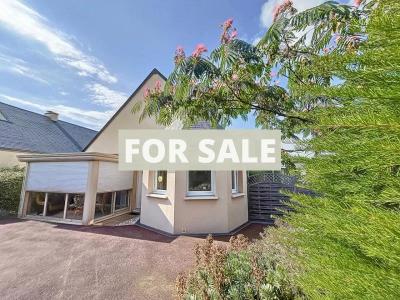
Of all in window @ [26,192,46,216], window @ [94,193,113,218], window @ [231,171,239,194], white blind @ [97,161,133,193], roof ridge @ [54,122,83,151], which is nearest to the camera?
window @ [231,171,239,194]

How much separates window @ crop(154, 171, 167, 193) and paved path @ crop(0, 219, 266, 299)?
6.55 ft

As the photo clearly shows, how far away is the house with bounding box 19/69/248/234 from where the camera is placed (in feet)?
31.8

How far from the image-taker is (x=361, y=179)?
974 mm

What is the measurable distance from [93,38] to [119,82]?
200 inches

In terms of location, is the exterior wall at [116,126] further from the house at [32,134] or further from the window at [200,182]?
the house at [32,134]

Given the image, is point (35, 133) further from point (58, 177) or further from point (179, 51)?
point (179, 51)

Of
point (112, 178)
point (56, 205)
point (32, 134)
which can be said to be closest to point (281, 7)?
point (112, 178)

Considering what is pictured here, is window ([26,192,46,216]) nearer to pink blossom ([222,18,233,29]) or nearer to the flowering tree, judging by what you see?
the flowering tree

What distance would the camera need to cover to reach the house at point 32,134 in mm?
18250

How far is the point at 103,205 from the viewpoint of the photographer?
12.7 m

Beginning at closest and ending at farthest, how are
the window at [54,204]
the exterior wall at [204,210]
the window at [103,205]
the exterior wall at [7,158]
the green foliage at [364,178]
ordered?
the green foliage at [364,178], the exterior wall at [204,210], the window at [103,205], the window at [54,204], the exterior wall at [7,158]

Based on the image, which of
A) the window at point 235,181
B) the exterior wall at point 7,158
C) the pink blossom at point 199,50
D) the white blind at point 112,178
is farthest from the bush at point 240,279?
the exterior wall at point 7,158

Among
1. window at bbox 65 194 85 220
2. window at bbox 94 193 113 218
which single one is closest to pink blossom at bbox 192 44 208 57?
window at bbox 94 193 113 218

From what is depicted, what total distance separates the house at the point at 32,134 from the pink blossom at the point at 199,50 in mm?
20995
